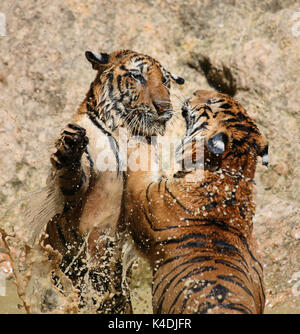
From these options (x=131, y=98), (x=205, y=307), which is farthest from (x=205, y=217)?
(x=131, y=98)

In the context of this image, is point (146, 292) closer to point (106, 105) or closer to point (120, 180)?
point (120, 180)

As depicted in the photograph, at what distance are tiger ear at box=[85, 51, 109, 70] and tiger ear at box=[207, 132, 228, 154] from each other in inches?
39.2

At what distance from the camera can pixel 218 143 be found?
2990mm

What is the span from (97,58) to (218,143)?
111cm

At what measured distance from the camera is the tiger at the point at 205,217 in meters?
2.57

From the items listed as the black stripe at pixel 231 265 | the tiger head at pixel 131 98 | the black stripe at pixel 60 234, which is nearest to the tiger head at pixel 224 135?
the tiger head at pixel 131 98

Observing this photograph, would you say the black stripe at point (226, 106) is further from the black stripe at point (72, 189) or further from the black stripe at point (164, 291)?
the black stripe at point (164, 291)

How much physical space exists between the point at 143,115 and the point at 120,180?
0.48 metres

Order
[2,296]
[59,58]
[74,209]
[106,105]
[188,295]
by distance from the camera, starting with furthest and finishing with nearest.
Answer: [59,58], [2,296], [106,105], [74,209], [188,295]

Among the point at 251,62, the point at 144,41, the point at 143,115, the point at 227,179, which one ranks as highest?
the point at 144,41

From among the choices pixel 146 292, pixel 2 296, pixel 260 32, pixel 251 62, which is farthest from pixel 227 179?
pixel 260 32

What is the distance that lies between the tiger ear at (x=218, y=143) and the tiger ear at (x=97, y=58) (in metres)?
1.00

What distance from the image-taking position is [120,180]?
3.31m

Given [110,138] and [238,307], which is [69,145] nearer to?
[110,138]
